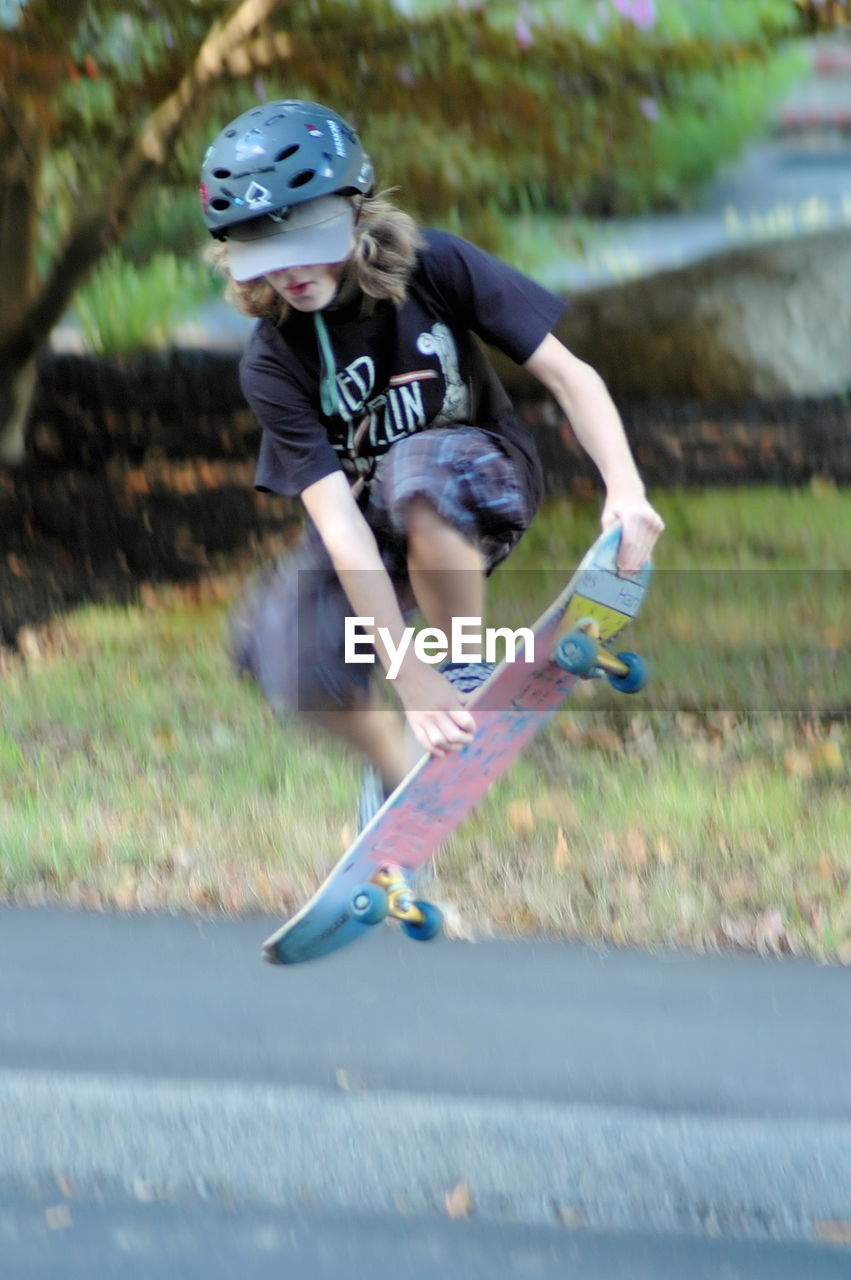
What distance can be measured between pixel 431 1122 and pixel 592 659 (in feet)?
3.02

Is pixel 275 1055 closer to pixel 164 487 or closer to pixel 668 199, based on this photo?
pixel 164 487

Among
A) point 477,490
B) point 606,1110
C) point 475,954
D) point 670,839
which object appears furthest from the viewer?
point 670,839

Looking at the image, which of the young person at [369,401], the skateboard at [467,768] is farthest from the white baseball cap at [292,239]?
the skateboard at [467,768]

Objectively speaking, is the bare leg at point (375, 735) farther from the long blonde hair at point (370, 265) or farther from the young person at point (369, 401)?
the long blonde hair at point (370, 265)

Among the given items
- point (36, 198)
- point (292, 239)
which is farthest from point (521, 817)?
point (36, 198)

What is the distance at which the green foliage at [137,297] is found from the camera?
29.0 feet

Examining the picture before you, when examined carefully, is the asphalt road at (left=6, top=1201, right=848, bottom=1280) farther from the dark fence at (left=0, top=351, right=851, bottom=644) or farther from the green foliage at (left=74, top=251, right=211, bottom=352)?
the green foliage at (left=74, top=251, right=211, bottom=352)

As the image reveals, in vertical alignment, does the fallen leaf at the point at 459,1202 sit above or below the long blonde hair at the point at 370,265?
below

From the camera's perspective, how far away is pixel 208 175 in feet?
10.1

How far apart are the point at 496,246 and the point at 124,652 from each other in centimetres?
334

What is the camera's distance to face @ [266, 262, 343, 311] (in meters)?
3.07

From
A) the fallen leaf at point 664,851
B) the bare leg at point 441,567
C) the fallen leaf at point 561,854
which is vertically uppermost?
the bare leg at point 441,567

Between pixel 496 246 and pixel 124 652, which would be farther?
pixel 496 246

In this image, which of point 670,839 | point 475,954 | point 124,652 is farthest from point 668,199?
point 475,954
